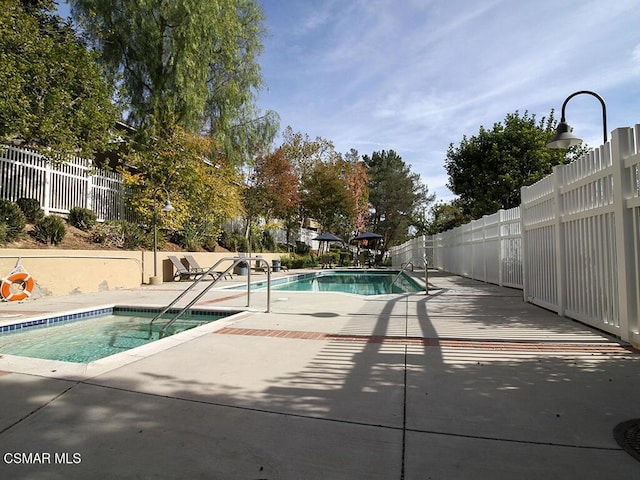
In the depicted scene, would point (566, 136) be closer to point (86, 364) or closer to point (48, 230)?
point (86, 364)

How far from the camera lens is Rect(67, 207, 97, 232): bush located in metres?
11.3

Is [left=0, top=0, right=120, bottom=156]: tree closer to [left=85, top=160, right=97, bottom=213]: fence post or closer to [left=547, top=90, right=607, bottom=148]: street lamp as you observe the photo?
[left=85, top=160, right=97, bottom=213]: fence post

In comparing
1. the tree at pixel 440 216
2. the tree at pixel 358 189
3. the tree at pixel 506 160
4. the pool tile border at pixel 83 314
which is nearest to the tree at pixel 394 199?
the tree at pixel 440 216

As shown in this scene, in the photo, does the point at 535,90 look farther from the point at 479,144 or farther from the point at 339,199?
the point at 339,199

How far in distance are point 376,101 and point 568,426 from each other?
1527 cm

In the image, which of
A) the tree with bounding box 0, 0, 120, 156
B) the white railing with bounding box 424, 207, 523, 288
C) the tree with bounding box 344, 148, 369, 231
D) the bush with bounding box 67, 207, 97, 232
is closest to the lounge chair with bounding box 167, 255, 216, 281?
the bush with bounding box 67, 207, 97, 232

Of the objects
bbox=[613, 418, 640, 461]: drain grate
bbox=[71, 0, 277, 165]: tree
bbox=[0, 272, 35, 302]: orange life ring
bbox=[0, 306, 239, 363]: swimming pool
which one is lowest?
bbox=[0, 306, 239, 363]: swimming pool

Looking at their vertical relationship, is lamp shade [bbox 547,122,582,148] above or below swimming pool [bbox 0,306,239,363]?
above

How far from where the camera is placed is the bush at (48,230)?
9609 millimetres

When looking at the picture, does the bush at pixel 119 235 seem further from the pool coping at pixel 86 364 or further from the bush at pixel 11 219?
the pool coping at pixel 86 364

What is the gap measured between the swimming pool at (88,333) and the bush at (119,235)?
503cm

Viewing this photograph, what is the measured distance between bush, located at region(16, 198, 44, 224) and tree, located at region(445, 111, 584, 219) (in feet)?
58.0

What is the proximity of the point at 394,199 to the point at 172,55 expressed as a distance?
26738 millimetres

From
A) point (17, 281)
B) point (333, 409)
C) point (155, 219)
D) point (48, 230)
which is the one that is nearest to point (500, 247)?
point (333, 409)
